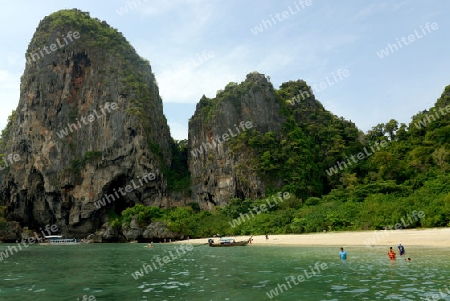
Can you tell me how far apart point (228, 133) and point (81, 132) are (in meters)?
32.4

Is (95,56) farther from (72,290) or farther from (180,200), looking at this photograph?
(72,290)

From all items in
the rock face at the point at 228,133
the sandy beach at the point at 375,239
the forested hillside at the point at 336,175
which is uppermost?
the rock face at the point at 228,133

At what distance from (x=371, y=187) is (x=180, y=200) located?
39.1 meters

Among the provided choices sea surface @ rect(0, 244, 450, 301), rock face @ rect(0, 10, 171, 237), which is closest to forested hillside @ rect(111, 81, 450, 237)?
rock face @ rect(0, 10, 171, 237)

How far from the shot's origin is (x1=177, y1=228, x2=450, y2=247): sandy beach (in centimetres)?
2730

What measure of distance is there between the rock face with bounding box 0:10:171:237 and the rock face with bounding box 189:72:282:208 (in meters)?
8.14

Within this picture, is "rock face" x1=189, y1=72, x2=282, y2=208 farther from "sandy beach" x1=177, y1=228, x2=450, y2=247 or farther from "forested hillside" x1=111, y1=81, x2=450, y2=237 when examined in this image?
"sandy beach" x1=177, y1=228, x2=450, y2=247

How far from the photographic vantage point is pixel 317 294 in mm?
11812

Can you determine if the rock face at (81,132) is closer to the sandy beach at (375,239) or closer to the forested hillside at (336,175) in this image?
the forested hillside at (336,175)

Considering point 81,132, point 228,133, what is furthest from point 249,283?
point 81,132

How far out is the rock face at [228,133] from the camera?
65938mm

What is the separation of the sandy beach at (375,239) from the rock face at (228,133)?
79.1 feet

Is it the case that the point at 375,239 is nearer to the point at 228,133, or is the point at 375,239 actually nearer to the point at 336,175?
the point at 336,175

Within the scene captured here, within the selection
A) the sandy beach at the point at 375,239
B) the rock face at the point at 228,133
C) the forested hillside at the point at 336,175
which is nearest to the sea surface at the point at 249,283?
the sandy beach at the point at 375,239
